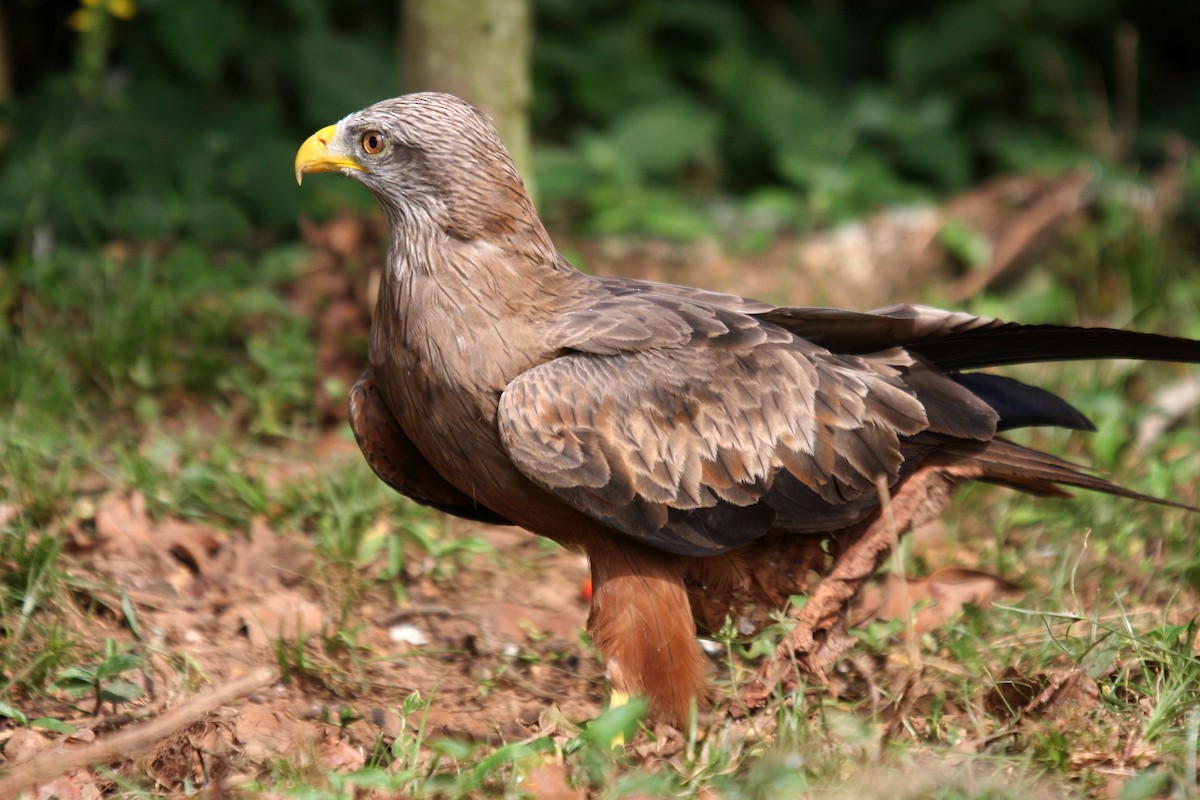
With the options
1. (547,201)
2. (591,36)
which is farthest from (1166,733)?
(591,36)

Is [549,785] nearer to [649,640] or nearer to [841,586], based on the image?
[649,640]

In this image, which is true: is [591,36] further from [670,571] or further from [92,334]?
[670,571]

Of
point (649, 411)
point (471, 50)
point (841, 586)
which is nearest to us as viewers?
point (649, 411)

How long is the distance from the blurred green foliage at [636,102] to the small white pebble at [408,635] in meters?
2.69

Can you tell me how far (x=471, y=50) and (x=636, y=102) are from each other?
241 centimetres

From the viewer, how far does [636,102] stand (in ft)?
26.6

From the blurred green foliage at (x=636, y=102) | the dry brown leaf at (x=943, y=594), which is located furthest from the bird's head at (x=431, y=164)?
the blurred green foliage at (x=636, y=102)

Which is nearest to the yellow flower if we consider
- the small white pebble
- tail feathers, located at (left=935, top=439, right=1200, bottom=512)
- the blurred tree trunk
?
the blurred tree trunk

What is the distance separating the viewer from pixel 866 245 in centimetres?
730

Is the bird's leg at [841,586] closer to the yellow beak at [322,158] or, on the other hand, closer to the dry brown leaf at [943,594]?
the dry brown leaf at [943,594]

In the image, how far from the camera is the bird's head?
3822 millimetres

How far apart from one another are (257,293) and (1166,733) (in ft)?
14.9

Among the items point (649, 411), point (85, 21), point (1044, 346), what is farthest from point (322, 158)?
point (85, 21)

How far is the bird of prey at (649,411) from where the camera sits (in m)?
3.65
